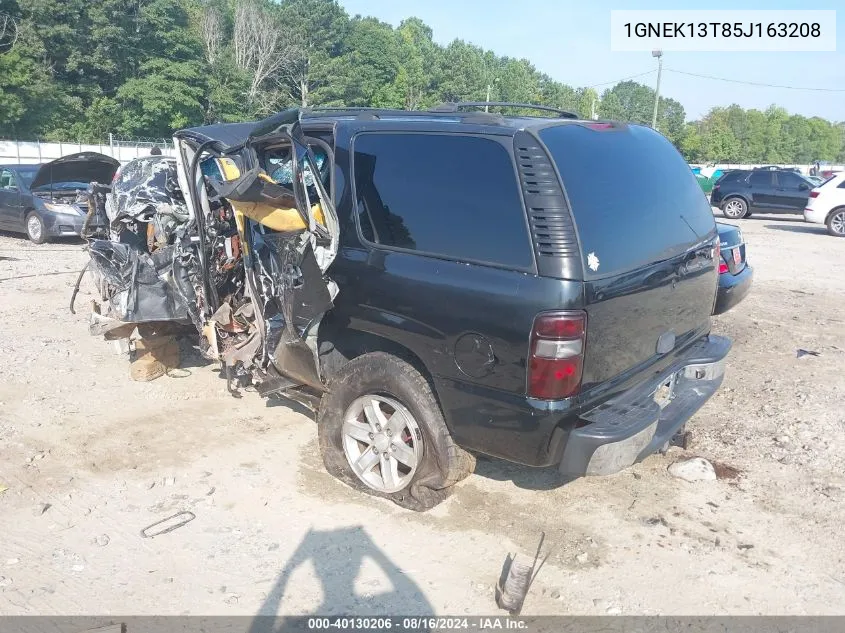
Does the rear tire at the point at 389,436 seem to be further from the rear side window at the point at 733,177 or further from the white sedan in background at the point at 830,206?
the rear side window at the point at 733,177

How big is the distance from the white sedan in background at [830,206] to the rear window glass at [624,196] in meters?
15.3

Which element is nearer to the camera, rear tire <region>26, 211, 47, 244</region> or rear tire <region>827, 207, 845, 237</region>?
rear tire <region>26, 211, 47, 244</region>

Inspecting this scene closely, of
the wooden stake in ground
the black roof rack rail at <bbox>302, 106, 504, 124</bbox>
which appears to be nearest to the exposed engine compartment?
the wooden stake in ground

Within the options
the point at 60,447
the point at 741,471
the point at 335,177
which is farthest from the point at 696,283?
the point at 60,447

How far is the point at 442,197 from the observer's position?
11.6 feet

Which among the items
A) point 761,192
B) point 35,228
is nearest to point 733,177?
point 761,192

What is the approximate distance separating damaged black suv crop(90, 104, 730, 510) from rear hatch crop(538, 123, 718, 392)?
0.01 metres

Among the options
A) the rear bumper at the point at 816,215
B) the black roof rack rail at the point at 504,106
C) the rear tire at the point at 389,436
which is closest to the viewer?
the rear tire at the point at 389,436

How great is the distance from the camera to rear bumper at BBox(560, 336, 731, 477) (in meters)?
3.21

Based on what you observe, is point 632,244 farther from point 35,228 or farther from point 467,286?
point 35,228

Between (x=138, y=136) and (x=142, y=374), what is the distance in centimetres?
4959

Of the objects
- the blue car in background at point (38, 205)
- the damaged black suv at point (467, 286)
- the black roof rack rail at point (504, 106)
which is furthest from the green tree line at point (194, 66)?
the damaged black suv at point (467, 286)

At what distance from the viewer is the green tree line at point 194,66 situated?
45.9 m

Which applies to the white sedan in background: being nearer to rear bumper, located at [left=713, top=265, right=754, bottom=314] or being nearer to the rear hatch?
rear bumper, located at [left=713, top=265, right=754, bottom=314]
